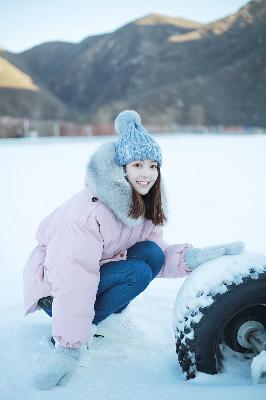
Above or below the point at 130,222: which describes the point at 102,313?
below

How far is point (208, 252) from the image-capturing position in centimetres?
188

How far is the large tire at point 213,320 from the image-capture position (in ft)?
5.30

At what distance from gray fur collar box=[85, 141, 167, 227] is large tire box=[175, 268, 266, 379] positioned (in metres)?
0.47

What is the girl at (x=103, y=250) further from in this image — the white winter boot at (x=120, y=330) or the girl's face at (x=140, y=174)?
the white winter boot at (x=120, y=330)

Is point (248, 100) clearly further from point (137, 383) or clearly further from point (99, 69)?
point (137, 383)

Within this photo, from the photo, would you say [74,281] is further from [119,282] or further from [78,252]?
[119,282]

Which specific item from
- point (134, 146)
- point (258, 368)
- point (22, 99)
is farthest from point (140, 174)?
point (22, 99)

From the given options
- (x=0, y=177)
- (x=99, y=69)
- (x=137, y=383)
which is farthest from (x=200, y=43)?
(x=137, y=383)

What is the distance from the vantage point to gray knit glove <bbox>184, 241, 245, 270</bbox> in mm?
1812

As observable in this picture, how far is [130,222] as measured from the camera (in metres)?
1.86

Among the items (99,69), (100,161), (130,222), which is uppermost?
(99,69)

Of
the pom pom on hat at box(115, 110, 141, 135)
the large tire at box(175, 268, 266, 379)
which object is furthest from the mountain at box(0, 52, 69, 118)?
the large tire at box(175, 268, 266, 379)

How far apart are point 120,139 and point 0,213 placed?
2804mm

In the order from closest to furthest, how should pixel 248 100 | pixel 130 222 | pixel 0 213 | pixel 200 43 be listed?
pixel 130 222
pixel 0 213
pixel 248 100
pixel 200 43
